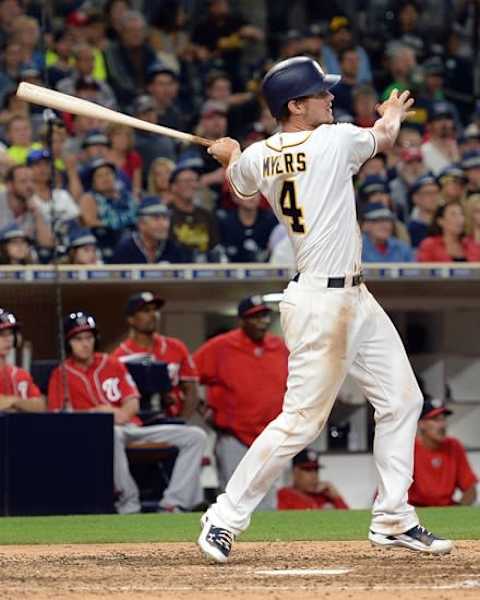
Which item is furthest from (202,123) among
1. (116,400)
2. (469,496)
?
(469,496)

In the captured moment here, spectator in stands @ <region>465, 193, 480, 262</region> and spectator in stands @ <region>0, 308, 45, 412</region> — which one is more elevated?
spectator in stands @ <region>465, 193, 480, 262</region>

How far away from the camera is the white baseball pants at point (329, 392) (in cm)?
603

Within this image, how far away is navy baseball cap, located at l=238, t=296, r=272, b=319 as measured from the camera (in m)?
10.7

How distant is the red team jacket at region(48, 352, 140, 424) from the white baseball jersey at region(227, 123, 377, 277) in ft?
13.8

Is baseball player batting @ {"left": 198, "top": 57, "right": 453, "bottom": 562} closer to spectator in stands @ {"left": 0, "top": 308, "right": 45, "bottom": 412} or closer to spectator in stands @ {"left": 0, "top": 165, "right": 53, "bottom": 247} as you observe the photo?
spectator in stands @ {"left": 0, "top": 308, "right": 45, "bottom": 412}

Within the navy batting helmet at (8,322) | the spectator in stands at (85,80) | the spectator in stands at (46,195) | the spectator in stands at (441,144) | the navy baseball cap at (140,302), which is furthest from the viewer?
the spectator in stands at (441,144)

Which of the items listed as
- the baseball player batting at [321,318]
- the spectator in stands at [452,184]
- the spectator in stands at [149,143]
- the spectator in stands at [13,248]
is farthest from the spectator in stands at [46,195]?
the baseball player batting at [321,318]

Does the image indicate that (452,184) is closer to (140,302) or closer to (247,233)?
(247,233)

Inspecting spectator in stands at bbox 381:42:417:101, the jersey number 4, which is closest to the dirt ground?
the jersey number 4

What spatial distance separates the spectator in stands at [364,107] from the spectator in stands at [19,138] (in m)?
3.25

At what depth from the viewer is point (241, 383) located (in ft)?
35.2

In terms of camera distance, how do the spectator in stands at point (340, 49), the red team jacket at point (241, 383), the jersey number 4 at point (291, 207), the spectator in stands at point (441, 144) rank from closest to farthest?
the jersey number 4 at point (291, 207)
the red team jacket at point (241, 383)
the spectator in stands at point (441, 144)
the spectator in stands at point (340, 49)

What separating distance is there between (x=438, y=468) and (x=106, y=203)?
10.8 ft

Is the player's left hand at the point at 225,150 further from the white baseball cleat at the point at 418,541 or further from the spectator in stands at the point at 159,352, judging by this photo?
the spectator in stands at the point at 159,352
